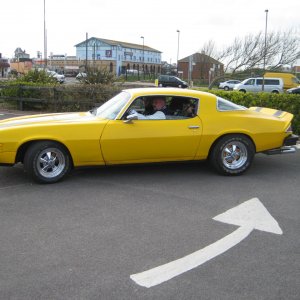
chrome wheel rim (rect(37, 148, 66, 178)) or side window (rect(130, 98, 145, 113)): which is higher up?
side window (rect(130, 98, 145, 113))

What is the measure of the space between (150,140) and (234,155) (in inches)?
55.1

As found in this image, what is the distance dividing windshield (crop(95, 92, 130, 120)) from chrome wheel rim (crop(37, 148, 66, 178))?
89cm

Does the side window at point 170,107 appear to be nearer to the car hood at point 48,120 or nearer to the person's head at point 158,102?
the person's head at point 158,102

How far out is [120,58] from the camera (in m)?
102

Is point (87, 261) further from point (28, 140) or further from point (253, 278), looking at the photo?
point (28, 140)

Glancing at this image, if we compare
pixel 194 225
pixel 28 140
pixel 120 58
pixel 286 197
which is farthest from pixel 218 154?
pixel 120 58

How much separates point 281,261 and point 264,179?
285 cm

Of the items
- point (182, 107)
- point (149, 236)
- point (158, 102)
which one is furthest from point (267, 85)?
point (149, 236)

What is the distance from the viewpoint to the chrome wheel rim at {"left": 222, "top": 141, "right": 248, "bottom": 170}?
649cm

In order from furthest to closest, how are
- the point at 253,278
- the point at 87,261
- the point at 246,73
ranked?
the point at 246,73
the point at 87,261
the point at 253,278

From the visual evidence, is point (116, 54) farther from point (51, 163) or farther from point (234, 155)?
point (51, 163)

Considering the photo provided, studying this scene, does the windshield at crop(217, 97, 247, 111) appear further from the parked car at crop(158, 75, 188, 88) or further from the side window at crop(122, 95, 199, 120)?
the parked car at crop(158, 75, 188, 88)

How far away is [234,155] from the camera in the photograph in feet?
21.5

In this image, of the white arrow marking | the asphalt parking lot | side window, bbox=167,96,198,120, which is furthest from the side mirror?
the white arrow marking
